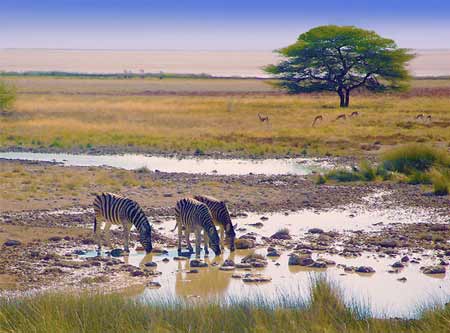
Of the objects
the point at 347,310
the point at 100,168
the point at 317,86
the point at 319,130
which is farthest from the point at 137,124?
the point at 347,310

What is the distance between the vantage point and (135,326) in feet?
29.8

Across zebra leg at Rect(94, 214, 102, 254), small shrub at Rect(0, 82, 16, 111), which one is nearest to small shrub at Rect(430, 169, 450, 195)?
zebra leg at Rect(94, 214, 102, 254)

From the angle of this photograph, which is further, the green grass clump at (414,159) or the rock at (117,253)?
the green grass clump at (414,159)

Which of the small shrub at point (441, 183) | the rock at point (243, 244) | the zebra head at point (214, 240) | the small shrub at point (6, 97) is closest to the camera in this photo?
the zebra head at point (214, 240)

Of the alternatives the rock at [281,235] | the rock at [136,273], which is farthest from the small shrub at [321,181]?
the rock at [136,273]

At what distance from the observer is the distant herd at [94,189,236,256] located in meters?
15.2

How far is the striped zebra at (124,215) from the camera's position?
15352 mm

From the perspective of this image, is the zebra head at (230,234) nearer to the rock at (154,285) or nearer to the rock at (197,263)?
the rock at (197,263)

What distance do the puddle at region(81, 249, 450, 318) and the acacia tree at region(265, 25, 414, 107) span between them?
1878 inches

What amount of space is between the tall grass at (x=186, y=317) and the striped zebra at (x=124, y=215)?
5476mm

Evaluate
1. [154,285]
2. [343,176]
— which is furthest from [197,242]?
Answer: [343,176]

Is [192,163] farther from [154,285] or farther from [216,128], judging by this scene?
[154,285]

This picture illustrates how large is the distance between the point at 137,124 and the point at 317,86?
24063 mm

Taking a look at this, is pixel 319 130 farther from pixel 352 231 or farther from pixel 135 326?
pixel 135 326
